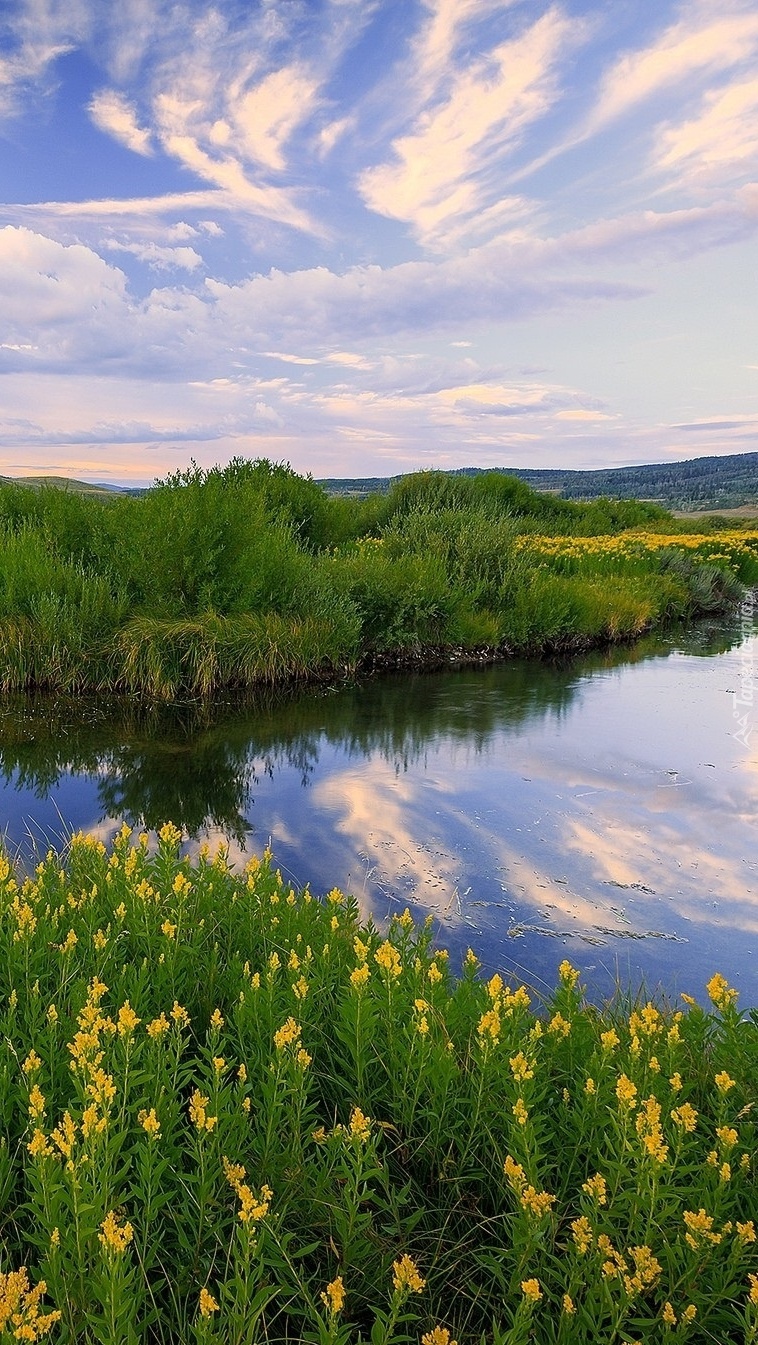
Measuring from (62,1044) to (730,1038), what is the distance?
6.85 feet

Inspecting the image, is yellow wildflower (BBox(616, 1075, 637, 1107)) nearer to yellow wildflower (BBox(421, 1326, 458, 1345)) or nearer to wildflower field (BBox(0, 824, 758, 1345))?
wildflower field (BBox(0, 824, 758, 1345))

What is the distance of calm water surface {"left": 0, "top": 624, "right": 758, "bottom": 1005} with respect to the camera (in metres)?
5.07

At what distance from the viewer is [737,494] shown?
208ft

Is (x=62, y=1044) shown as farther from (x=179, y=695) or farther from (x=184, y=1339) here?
(x=179, y=695)

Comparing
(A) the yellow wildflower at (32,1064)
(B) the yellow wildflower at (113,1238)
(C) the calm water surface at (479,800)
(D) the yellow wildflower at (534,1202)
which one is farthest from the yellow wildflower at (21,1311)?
(C) the calm water surface at (479,800)

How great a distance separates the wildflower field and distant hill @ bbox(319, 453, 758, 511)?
188 feet

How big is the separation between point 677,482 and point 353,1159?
89.0m

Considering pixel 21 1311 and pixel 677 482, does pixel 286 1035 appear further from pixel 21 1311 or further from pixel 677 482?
pixel 677 482

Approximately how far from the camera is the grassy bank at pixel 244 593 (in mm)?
10789

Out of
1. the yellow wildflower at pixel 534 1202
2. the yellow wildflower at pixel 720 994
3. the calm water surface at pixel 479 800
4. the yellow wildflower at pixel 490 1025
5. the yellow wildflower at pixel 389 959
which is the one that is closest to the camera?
the yellow wildflower at pixel 534 1202

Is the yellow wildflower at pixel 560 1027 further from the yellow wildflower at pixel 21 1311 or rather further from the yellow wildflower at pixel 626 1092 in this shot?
the yellow wildflower at pixel 21 1311

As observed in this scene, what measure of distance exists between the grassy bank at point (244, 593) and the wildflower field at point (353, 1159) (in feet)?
26.3

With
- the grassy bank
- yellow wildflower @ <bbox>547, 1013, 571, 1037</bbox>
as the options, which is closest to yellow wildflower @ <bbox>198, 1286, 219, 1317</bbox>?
yellow wildflower @ <bbox>547, 1013, 571, 1037</bbox>

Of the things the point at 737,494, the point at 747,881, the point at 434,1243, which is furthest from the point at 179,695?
the point at 737,494
